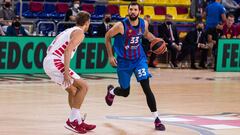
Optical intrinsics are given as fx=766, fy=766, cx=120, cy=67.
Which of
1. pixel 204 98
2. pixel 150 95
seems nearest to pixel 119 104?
pixel 204 98

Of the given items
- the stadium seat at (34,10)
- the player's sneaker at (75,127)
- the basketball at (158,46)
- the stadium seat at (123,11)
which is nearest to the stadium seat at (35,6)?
the stadium seat at (34,10)

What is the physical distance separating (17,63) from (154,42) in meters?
9.21

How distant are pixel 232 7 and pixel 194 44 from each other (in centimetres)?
649

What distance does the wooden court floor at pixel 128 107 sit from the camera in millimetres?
11812

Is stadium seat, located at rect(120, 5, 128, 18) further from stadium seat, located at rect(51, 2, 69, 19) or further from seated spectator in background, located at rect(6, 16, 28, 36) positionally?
seated spectator in background, located at rect(6, 16, 28, 36)

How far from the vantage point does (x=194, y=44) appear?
2697cm

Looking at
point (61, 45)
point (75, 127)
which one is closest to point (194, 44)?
point (61, 45)

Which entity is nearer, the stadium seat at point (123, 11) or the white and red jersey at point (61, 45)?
the white and red jersey at point (61, 45)

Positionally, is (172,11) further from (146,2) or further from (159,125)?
(159,125)

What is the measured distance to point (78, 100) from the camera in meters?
11.4

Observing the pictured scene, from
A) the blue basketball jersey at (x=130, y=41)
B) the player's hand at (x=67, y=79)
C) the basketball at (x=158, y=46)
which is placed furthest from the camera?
the basketball at (x=158, y=46)

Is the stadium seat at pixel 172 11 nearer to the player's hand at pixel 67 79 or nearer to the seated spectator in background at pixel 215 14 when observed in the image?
the seated spectator in background at pixel 215 14

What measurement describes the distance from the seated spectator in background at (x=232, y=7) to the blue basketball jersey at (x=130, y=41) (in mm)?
20095

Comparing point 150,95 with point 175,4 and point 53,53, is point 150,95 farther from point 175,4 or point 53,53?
point 175,4
